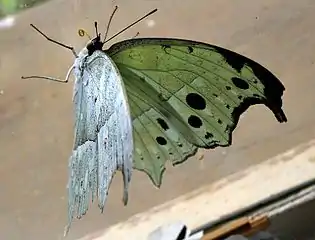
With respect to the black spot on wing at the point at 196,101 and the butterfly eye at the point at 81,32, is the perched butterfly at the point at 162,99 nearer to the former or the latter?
the black spot on wing at the point at 196,101

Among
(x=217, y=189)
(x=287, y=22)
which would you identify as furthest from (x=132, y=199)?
(x=287, y=22)

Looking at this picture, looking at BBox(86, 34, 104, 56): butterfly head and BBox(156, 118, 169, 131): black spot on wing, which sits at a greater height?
BBox(86, 34, 104, 56): butterfly head

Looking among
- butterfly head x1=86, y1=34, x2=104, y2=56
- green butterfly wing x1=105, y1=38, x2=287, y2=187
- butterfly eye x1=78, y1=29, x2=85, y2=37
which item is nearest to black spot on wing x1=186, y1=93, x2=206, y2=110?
green butterfly wing x1=105, y1=38, x2=287, y2=187

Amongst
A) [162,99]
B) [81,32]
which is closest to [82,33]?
[81,32]

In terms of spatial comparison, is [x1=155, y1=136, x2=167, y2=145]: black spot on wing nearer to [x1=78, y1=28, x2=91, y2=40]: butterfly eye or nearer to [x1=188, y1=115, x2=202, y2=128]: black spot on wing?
[x1=188, y1=115, x2=202, y2=128]: black spot on wing

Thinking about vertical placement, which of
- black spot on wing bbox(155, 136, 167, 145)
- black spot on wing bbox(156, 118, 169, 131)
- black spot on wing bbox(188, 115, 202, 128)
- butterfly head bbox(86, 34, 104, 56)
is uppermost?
butterfly head bbox(86, 34, 104, 56)

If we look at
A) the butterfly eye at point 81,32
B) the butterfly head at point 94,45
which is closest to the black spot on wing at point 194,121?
the butterfly head at point 94,45

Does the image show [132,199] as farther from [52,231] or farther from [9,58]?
[9,58]
